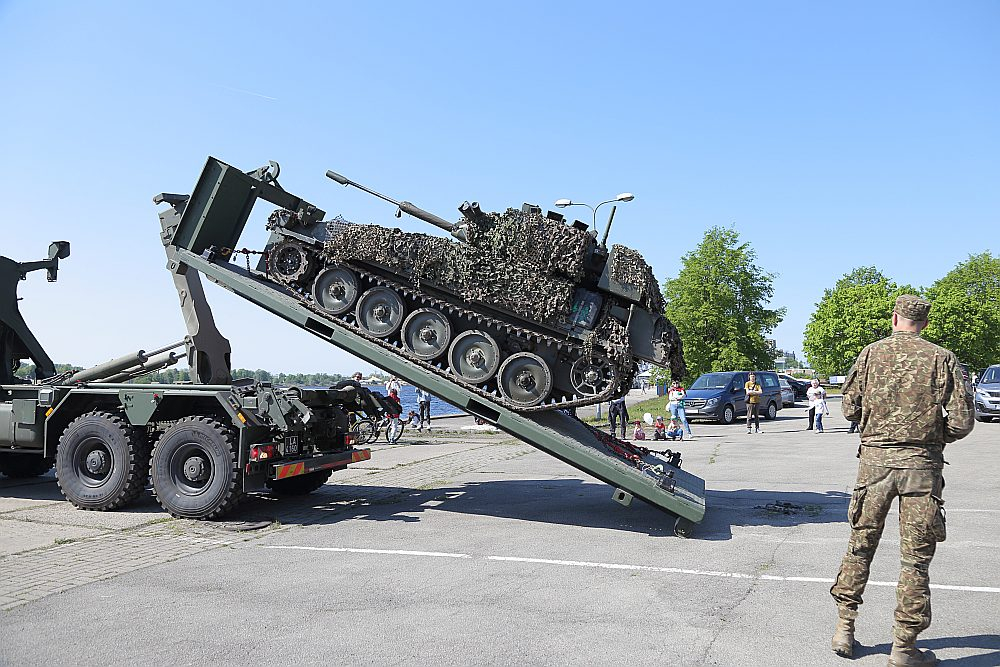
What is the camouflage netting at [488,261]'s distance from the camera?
8.77m

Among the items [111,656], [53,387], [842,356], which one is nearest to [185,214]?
[53,387]

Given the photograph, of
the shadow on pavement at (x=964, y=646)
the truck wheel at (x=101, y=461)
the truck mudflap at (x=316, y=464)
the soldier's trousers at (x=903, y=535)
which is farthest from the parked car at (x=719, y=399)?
the soldier's trousers at (x=903, y=535)

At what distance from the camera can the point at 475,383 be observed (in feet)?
29.8

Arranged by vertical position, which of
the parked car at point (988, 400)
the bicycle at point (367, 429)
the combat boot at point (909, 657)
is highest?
the parked car at point (988, 400)

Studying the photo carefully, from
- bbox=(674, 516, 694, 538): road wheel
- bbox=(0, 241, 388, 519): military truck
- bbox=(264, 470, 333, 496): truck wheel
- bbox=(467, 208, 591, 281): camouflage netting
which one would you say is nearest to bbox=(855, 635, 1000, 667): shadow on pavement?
bbox=(674, 516, 694, 538): road wheel

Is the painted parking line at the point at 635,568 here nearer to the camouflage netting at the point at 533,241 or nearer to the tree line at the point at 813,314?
the camouflage netting at the point at 533,241

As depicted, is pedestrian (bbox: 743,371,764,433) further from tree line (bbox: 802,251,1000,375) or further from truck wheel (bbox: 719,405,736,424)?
tree line (bbox: 802,251,1000,375)

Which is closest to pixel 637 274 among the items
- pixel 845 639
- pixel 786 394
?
pixel 845 639

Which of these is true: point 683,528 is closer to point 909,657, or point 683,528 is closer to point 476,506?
point 476,506

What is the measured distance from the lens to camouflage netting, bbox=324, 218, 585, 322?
8.77m

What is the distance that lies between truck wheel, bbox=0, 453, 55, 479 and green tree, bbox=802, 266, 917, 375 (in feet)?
177

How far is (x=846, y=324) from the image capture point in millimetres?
58312

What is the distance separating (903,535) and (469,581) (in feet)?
10.7

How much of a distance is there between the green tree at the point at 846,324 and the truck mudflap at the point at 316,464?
52590mm
